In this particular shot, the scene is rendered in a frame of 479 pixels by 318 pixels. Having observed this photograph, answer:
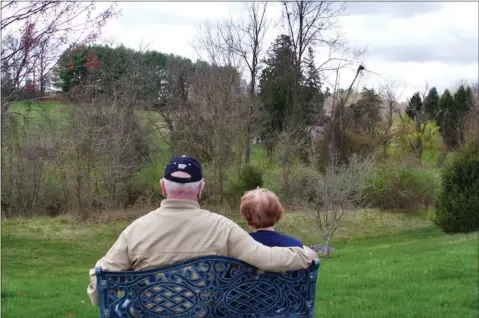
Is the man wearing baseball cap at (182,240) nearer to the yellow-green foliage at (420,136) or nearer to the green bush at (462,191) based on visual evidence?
the green bush at (462,191)

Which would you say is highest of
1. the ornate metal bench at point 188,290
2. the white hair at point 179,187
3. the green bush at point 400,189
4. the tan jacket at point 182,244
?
the white hair at point 179,187

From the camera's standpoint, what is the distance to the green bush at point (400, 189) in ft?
87.1

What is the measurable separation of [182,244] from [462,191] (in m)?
15.6

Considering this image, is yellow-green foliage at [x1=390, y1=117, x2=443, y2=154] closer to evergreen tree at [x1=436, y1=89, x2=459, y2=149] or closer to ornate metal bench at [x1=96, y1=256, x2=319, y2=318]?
evergreen tree at [x1=436, y1=89, x2=459, y2=149]

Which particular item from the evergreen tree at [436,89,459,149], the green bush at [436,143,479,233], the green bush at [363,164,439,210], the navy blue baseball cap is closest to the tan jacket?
the navy blue baseball cap

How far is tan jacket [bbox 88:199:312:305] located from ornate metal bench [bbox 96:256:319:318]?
3.3 inches

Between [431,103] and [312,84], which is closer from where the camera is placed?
[312,84]

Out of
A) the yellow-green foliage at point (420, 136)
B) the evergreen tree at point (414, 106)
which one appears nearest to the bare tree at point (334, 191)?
the yellow-green foliage at point (420, 136)

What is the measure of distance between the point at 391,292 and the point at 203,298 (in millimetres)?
3462

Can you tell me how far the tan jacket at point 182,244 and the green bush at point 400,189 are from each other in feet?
78.8

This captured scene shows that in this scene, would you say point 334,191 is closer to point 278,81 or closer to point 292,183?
point 292,183

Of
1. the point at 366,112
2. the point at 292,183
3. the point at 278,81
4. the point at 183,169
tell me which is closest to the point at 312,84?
the point at 278,81

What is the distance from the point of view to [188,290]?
2818 mm

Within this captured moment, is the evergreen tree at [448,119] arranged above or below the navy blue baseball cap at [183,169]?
above
